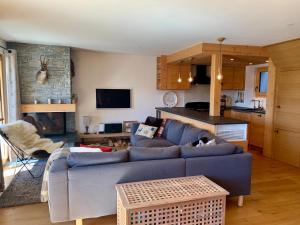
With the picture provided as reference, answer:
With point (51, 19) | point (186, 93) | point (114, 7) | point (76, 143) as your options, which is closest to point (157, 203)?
point (114, 7)

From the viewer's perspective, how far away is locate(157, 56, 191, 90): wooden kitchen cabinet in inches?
253

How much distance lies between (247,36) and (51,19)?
3123 millimetres

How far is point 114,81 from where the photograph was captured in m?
6.27

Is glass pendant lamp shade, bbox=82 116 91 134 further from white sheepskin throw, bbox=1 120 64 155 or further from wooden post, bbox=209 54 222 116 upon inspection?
wooden post, bbox=209 54 222 116

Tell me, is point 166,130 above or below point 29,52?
below

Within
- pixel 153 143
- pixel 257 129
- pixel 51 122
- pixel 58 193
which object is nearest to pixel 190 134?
pixel 153 143

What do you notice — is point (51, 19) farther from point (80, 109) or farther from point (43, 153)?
point (80, 109)

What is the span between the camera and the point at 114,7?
263cm

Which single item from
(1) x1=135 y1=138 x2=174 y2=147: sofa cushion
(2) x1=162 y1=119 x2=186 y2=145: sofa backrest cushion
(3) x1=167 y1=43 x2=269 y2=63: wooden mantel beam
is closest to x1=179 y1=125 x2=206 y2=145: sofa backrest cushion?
(2) x1=162 y1=119 x2=186 y2=145: sofa backrest cushion

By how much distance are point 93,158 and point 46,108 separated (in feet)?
11.2

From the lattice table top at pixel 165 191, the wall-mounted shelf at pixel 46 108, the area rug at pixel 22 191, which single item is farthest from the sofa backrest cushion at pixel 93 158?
the wall-mounted shelf at pixel 46 108

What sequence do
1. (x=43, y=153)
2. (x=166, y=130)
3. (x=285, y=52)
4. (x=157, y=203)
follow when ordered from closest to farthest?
(x=157, y=203), (x=43, y=153), (x=285, y=52), (x=166, y=130)

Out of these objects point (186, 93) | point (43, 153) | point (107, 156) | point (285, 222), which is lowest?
point (285, 222)

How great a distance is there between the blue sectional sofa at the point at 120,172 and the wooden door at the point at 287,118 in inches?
92.9
